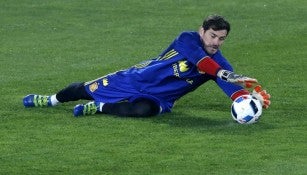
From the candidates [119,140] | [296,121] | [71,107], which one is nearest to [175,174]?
[119,140]

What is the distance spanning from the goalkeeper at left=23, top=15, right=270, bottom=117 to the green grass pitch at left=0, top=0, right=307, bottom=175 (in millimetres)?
181

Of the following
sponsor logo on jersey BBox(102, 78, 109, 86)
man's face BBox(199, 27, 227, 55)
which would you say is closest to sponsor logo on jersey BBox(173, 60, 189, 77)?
man's face BBox(199, 27, 227, 55)

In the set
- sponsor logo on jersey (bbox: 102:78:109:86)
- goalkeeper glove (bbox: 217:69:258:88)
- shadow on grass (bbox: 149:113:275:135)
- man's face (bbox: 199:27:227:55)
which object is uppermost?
man's face (bbox: 199:27:227:55)

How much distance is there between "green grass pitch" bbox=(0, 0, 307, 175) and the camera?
10797 mm

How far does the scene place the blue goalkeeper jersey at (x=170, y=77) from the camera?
13000 millimetres

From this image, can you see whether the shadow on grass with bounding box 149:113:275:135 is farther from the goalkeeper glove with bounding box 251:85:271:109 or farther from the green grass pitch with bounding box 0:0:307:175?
the goalkeeper glove with bounding box 251:85:271:109

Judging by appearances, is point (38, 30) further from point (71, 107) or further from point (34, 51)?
point (71, 107)

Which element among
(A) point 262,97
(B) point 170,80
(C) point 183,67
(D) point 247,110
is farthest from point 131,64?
(D) point 247,110

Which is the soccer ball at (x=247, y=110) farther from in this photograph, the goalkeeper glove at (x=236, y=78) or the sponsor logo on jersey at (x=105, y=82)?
the sponsor logo on jersey at (x=105, y=82)

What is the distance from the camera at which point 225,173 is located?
10.2 metres

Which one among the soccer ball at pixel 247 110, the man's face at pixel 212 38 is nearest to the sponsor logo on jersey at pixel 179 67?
the man's face at pixel 212 38

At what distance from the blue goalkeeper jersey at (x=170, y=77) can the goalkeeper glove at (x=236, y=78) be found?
0.36 metres

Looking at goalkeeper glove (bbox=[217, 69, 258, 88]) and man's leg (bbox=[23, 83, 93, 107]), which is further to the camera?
man's leg (bbox=[23, 83, 93, 107])

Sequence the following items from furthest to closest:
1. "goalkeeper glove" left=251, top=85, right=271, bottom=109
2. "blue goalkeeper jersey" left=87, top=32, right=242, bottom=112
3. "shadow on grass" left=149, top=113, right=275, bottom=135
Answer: "blue goalkeeper jersey" left=87, top=32, right=242, bottom=112
"goalkeeper glove" left=251, top=85, right=271, bottom=109
"shadow on grass" left=149, top=113, right=275, bottom=135
